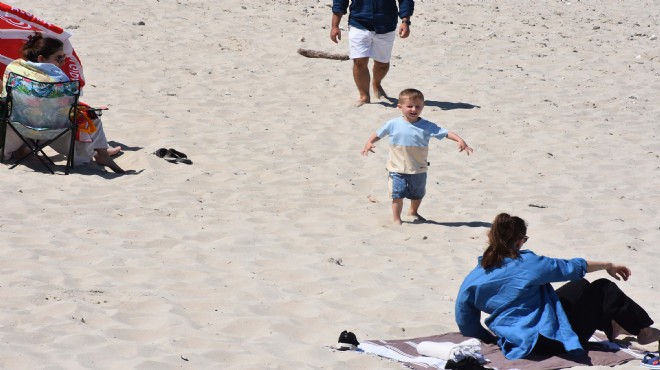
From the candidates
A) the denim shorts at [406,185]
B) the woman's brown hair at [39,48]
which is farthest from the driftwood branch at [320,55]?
the denim shorts at [406,185]

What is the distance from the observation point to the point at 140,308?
5430 mm

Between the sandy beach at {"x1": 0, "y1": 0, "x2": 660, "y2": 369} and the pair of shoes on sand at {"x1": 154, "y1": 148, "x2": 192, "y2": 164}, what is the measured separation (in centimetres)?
11

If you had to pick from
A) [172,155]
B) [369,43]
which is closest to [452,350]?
[172,155]

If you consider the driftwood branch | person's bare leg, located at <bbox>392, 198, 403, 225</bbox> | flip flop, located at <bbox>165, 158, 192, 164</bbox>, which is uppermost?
person's bare leg, located at <bbox>392, 198, 403, 225</bbox>

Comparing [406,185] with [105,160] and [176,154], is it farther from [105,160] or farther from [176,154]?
[105,160]

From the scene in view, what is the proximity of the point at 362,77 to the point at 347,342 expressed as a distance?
672cm

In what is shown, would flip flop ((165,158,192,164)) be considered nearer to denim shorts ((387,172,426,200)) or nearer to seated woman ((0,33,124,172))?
seated woman ((0,33,124,172))

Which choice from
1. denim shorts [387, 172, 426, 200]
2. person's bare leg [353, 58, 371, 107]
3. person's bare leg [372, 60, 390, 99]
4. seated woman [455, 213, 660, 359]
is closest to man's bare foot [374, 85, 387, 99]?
person's bare leg [372, 60, 390, 99]

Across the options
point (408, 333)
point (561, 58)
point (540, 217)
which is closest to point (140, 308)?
point (408, 333)

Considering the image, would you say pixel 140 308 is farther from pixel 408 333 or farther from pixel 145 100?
pixel 145 100

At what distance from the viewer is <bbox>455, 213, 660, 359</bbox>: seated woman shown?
527 centimetres

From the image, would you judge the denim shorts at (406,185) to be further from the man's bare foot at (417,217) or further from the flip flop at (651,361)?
the flip flop at (651,361)

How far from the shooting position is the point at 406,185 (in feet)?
25.5

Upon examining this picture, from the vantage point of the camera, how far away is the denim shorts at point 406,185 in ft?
25.4
